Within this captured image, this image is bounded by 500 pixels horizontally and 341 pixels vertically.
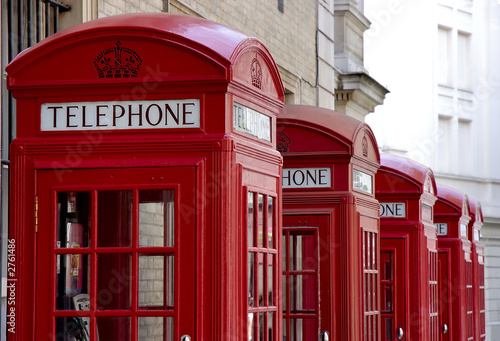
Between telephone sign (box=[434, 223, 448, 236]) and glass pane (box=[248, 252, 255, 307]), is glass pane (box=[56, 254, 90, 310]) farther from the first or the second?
telephone sign (box=[434, 223, 448, 236])

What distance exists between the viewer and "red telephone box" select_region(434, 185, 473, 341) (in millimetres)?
12961

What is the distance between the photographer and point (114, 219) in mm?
4891

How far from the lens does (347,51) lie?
18.5 metres

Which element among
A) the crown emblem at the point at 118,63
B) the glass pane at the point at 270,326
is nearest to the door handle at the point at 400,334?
the glass pane at the point at 270,326

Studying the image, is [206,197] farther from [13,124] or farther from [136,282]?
[13,124]

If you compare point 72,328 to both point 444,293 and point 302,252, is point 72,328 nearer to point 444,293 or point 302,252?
point 302,252

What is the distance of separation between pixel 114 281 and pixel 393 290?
5.50 meters

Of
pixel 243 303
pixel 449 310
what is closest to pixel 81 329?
pixel 243 303

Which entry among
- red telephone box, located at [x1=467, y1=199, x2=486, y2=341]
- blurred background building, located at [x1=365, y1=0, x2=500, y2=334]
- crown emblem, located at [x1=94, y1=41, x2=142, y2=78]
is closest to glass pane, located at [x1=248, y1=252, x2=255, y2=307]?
crown emblem, located at [x1=94, y1=41, x2=142, y2=78]

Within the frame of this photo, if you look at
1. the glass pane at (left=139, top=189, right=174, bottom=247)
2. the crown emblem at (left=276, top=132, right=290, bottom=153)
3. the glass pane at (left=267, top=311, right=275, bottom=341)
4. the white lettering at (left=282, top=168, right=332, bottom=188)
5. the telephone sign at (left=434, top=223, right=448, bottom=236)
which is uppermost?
the crown emblem at (left=276, top=132, right=290, bottom=153)

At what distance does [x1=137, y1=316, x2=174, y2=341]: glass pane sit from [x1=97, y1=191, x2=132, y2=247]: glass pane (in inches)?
14.0

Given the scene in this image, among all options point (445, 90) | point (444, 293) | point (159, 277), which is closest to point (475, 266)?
point (444, 293)

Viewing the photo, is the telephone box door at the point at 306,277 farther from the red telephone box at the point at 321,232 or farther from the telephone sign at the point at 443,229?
the telephone sign at the point at 443,229

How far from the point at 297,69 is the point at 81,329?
31.5ft
